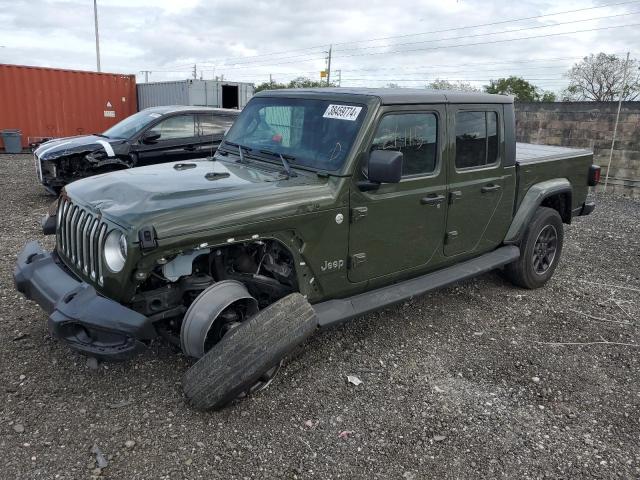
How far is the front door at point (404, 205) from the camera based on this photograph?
141 inches

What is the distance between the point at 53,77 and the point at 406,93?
648 inches

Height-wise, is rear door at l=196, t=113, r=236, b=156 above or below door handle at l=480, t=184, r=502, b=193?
above

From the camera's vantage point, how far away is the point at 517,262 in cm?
512

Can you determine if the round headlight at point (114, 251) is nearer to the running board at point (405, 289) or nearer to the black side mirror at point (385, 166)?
the running board at point (405, 289)

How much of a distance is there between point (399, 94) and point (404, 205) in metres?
0.82

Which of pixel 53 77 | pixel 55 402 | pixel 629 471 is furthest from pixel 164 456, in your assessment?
pixel 53 77

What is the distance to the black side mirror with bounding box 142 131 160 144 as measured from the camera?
8.46 metres

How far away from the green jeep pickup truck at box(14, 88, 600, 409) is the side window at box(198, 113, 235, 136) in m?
4.89

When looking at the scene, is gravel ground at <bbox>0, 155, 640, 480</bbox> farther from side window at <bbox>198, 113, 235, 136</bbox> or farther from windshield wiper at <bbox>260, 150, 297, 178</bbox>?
side window at <bbox>198, 113, 235, 136</bbox>

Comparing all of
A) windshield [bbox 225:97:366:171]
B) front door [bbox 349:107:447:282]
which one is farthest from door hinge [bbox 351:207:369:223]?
windshield [bbox 225:97:366:171]

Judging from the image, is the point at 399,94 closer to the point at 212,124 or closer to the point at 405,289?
the point at 405,289

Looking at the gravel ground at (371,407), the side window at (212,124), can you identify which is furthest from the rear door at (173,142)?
the gravel ground at (371,407)

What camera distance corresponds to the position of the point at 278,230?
10.3 ft

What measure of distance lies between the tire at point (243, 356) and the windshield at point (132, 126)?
6.54 metres
